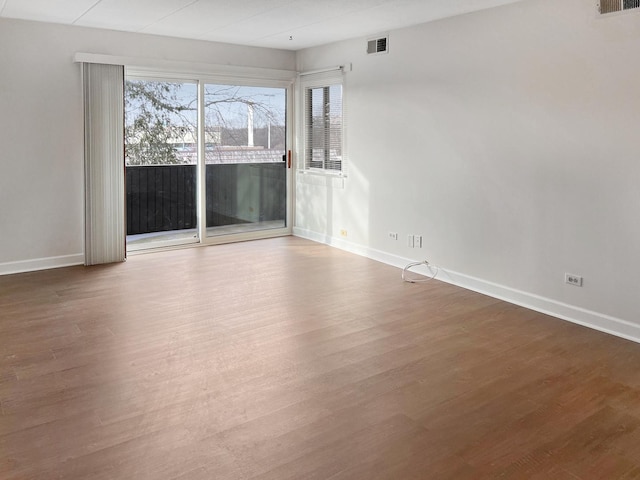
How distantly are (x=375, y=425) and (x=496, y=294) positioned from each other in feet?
8.68

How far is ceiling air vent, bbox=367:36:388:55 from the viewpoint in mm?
5988

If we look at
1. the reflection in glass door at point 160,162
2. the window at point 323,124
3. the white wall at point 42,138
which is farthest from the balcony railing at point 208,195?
the white wall at point 42,138

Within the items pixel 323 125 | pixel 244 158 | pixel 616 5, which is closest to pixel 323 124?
pixel 323 125

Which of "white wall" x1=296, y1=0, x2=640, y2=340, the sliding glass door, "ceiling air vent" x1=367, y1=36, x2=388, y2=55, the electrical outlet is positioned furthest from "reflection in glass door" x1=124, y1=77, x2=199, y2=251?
the electrical outlet

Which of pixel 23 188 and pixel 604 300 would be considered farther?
pixel 23 188

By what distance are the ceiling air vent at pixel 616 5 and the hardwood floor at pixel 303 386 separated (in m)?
2.36

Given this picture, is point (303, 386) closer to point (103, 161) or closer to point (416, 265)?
point (416, 265)

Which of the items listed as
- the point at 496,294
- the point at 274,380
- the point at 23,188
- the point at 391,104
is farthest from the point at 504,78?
the point at 23,188

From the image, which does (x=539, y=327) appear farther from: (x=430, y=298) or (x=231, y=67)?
(x=231, y=67)

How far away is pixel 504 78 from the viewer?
4.77 meters

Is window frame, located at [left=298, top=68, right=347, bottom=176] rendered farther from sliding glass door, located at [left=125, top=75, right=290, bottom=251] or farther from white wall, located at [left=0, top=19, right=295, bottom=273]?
white wall, located at [left=0, top=19, right=295, bottom=273]

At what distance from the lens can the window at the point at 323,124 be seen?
6.87 metres

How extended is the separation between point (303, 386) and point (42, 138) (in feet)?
13.8

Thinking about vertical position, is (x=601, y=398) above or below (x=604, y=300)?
below
